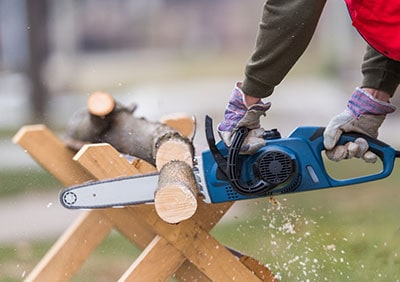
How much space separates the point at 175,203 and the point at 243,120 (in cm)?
34

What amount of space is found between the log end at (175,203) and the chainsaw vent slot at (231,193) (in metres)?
0.14

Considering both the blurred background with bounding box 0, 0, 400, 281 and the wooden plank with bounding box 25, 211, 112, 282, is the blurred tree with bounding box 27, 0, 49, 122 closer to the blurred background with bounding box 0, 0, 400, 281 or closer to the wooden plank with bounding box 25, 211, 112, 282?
the blurred background with bounding box 0, 0, 400, 281

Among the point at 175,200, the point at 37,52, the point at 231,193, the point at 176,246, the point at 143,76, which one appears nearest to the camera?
the point at 175,200

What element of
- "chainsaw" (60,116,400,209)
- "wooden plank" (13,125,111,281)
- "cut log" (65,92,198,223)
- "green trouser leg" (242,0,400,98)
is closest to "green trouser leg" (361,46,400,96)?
"chainsaw" (60,116,400,209)

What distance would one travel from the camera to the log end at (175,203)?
3.45m

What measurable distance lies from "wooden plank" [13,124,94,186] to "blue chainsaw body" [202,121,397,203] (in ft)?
2.69

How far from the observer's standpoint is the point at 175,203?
A: 346cm

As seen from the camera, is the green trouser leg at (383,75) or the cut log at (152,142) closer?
the cut log at (152,142)

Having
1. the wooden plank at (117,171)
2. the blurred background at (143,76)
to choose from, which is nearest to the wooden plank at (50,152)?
the blurred background at (143,76)

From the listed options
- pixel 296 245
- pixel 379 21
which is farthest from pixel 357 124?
pixel 296 245

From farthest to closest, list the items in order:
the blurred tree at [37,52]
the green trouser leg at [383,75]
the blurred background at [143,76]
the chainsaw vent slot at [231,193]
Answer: the blurred tree at [37,52] < the blurred background at [143,76] < the green trouser leg at [383,75] < the chainsaw vent slot at [231,193]

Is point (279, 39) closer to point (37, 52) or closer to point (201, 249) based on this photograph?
point (201, 249)

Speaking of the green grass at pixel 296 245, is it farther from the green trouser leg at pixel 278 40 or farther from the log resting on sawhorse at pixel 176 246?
the green trouser leg at pixel 278 40

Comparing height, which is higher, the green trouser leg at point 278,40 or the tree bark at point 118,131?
the green trouser leg at point 278,40
